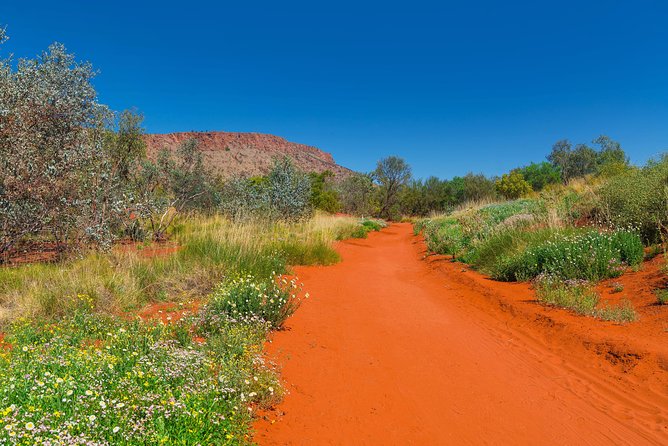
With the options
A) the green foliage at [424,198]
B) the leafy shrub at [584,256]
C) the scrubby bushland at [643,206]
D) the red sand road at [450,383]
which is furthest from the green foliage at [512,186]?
the red sand road at [450,383]

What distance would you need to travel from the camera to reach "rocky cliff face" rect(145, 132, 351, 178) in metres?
79.2

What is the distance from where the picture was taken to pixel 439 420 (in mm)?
3541

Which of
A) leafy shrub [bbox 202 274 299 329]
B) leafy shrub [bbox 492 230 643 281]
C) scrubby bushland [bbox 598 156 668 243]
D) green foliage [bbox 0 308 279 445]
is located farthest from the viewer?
scrubby bushland [bbox 598 156 668 243]

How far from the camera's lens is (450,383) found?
426 centimetres

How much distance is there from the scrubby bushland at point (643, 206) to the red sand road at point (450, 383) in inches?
152

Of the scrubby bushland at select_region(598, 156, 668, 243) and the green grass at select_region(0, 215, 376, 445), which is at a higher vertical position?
the scrubby bushland at select_region(598, 156, 668, 243)

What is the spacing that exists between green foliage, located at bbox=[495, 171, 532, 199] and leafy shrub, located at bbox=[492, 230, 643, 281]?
1268 inches

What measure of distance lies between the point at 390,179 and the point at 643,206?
34979 millimetres

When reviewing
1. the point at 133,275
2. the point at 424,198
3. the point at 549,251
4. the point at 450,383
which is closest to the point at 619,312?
the point at 549,251

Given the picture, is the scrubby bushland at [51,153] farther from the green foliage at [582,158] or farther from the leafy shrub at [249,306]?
the green foliage at [582,158]

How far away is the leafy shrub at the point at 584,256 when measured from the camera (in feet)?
24.2

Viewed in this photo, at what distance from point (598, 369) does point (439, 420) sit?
2.36m

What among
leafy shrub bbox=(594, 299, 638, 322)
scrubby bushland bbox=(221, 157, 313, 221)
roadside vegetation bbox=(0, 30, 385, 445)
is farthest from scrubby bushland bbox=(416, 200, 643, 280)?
scrubby bushland bbox=(221, 157, 313, 221)

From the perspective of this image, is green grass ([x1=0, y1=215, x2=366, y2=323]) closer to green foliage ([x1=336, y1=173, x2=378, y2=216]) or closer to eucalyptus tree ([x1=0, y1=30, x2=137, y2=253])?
eucalyptus tree ([x1=0, y1=30, x2=137, y2=253])
